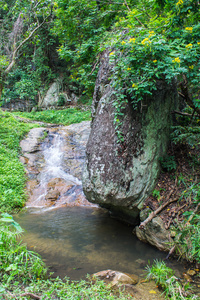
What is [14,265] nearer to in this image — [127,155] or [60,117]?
[127,155]

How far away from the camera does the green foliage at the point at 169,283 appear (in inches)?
105

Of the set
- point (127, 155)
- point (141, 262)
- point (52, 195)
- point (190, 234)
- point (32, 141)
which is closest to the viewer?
point (190, 234)

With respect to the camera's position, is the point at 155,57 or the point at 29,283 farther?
the point at 155,57

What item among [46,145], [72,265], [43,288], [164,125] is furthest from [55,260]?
[46,145]

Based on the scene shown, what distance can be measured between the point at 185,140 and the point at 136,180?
5.38 feet

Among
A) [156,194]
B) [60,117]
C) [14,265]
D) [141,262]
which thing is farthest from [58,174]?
[60,117]

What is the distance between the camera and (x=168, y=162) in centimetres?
484

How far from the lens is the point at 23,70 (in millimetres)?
19234

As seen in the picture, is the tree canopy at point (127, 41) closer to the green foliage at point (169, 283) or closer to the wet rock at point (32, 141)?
the wet rock at point (32, 141)

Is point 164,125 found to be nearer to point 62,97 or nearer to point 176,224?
point 176,224

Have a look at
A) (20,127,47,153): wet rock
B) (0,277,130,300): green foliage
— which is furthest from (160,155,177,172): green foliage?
(20,127,47,153): wet rock

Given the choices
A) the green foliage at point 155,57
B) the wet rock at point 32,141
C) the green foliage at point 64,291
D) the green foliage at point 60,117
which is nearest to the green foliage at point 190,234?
the green foliage at point 64,291

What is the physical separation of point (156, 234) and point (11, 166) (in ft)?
19.3

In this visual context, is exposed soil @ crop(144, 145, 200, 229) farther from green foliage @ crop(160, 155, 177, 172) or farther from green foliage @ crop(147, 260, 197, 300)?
green foliage @ crop(147, 260, 197, 300)
